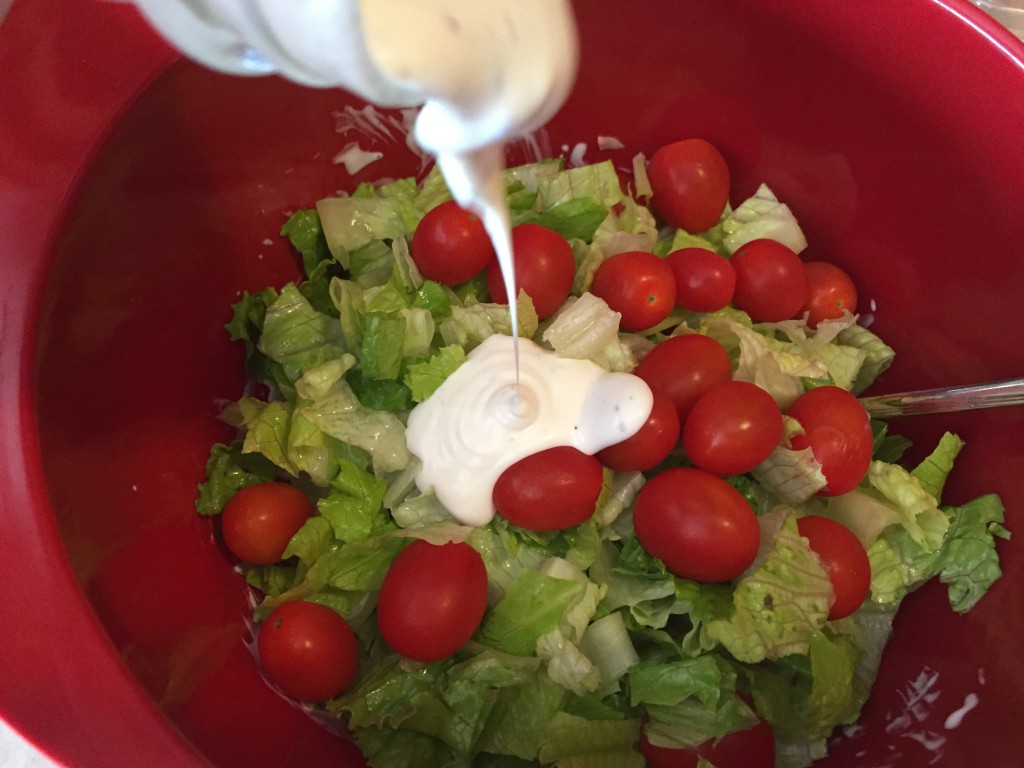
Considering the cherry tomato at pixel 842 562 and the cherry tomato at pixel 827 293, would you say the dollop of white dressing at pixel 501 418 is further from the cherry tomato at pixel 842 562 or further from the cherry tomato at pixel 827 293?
the cherry tomato at pixel 827 293

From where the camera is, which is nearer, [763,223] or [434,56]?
[434,56]

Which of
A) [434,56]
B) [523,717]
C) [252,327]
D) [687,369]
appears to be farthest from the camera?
[252,327]

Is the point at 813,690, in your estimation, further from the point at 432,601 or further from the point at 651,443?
the point at 432,601

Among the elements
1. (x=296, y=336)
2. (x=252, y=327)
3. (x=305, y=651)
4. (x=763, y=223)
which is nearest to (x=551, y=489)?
(x=305, y=651)

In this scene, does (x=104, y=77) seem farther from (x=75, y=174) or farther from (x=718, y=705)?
(x=718, y=705)

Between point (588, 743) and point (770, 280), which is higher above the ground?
point (770, 280)
